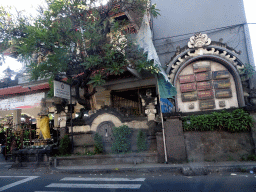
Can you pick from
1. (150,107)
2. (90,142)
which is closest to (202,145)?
(150,107)

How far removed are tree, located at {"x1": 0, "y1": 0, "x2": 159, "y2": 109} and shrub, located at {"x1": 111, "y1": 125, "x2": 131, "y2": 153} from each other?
226 cm

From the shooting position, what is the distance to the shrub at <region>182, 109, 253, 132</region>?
7.23 m

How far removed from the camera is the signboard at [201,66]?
8977 millimetres

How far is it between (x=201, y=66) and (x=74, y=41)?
5685mm

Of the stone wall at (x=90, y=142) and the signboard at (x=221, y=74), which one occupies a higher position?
the signboard at (x=221, y=74)

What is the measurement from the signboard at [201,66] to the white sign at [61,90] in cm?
596

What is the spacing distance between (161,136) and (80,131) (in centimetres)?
389

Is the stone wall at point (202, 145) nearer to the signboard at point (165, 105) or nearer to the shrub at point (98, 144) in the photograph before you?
the signboard at point (165, 105)

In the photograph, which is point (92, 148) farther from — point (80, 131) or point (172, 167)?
point (172, 167)

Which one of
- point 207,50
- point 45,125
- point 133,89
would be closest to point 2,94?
point 45,125

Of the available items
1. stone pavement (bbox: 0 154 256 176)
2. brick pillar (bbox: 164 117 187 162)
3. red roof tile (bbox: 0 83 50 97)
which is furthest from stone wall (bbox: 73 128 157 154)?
red roof tile (bbox: 0 83 50 97)

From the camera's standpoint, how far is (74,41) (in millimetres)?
7891

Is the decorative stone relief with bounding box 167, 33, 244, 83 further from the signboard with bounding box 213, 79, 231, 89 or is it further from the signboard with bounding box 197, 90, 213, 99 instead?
the signboard with bounding box 197, 90, 213, 99

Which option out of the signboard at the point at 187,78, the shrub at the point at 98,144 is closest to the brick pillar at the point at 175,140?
the signboard at the point at 187,78
